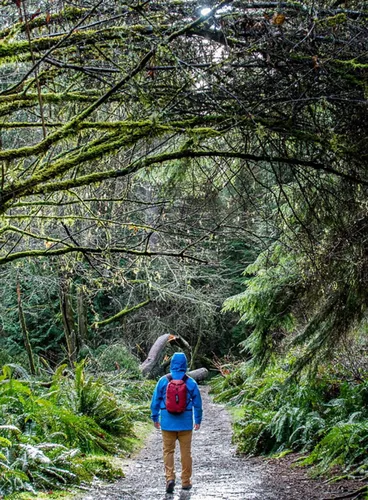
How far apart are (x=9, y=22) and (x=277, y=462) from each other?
6.80 m


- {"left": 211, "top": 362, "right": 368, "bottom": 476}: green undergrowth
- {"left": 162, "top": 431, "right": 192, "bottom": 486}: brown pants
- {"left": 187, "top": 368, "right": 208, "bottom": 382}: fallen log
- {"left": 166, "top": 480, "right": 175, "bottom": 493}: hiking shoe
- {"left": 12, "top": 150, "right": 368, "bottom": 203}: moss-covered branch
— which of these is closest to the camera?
{"left": 12, "top": 150, "right": 368, "bottom": 203}: moss-covered branch

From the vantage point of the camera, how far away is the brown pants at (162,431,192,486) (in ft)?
21.5

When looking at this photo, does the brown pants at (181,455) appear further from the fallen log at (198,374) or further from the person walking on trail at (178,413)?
the fallen log at (198,374)

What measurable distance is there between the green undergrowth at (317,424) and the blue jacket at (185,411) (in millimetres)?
1776

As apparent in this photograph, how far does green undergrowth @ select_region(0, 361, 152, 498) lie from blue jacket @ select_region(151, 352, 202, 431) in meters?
1.08

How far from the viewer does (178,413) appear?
264 inches

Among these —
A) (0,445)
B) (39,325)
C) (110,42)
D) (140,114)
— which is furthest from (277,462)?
(39,325)

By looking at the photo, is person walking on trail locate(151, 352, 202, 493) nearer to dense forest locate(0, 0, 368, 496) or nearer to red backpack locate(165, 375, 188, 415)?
red backpack locate(165, 375, 188, 415)

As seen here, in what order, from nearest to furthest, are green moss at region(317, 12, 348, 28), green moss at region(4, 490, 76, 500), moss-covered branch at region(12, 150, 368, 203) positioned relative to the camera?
green moss at region(317, 12, 348, 28)
moss-covered branch at region(12, 150, 368, 203)
green moss at region(4, 490, 76, 500)

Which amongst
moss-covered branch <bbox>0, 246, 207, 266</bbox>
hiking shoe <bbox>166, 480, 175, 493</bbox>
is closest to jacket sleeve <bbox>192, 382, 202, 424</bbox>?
hiking shoe <bbox>166, 480, 175, 493</bbox>

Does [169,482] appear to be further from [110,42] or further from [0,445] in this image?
[110,42]

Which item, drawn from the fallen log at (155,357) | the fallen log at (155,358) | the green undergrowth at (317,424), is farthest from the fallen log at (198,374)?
the green undergrowth at (317,424)

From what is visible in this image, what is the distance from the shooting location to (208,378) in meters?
→ 26.8

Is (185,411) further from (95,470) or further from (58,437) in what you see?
(58,437)
